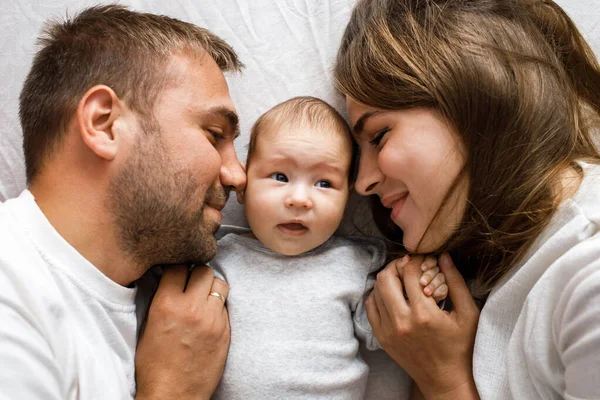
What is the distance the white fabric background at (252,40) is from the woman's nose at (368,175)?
10.2 inches

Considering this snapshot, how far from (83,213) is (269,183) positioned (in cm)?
41

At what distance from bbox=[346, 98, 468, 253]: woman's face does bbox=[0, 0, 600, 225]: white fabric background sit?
29 cm

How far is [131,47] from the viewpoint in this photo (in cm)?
126

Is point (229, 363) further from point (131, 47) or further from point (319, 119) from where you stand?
point (131, 47)

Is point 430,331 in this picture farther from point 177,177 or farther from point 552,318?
point 177,177

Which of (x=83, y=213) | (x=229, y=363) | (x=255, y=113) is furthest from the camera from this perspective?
(x=255, y=113)

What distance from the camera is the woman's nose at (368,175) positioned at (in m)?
1.32

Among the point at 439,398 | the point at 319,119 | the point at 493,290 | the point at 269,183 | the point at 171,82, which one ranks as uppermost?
the point at 171,82

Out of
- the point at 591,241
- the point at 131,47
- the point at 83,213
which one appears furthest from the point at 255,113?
the point at 591,241

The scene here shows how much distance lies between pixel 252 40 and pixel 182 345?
2.75ft

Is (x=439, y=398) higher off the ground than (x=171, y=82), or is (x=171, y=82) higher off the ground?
(x=171, y=82)

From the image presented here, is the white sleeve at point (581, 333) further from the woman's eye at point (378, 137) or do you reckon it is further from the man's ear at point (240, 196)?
the man's ear at point (240, 196)

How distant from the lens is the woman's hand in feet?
4.15

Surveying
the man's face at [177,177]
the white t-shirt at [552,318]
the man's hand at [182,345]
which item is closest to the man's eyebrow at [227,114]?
the man's face at [177,177]
